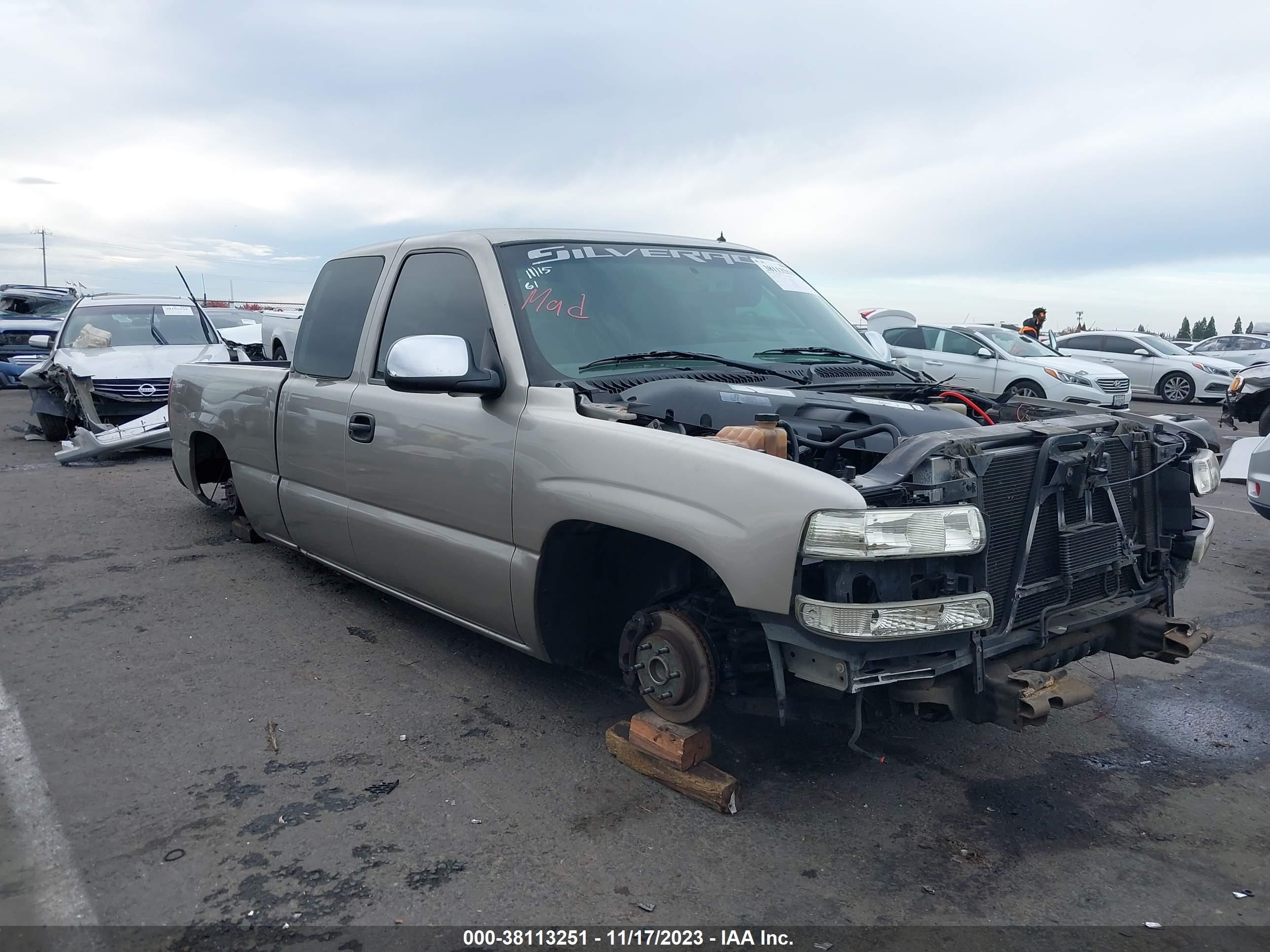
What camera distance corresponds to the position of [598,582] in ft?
12.0

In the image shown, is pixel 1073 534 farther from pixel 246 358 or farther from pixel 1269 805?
pixel 246 358

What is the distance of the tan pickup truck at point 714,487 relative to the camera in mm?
2662

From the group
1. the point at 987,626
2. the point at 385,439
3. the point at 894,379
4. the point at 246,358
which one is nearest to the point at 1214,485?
the point at 894,379

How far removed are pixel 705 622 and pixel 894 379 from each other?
5.10 ft

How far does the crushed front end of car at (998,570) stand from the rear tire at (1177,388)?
18.6 meters

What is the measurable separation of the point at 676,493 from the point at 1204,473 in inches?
80.7

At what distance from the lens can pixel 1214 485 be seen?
3.59 metres

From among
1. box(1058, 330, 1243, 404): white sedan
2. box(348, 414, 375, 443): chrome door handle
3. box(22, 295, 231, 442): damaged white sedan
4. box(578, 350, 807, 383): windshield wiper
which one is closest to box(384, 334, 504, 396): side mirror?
box(578, 350, 807, 383): windshield wiper

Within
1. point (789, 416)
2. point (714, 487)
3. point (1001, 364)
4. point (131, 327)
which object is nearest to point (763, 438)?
point (714, 487)

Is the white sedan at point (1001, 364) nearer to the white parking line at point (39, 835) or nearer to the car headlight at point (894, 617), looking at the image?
the car headlight at point (894, 617)

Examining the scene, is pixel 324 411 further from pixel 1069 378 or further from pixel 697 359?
pixel 1069 378

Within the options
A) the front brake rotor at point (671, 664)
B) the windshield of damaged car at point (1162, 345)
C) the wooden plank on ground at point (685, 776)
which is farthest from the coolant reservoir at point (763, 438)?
the windshield of damaged car at point (1162, 345)

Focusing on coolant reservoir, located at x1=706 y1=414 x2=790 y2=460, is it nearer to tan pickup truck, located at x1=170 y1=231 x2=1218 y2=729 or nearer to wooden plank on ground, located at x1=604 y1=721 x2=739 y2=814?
tan pickup truck, located at x1=170 y1=231 x2=1218 y2=729

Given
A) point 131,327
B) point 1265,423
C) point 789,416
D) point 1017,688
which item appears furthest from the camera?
point 131,327
